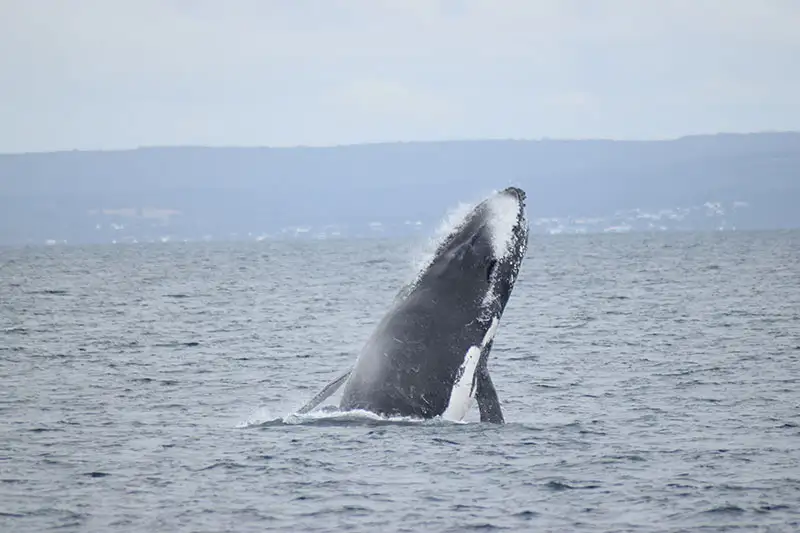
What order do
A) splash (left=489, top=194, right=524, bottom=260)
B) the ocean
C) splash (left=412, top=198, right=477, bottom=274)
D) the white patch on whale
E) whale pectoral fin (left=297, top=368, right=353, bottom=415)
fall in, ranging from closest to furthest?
the ocean
whale pectoral fin (left=297, top=368, right=353, bottom=415)
the white patch on whale
splash (left=489, top=194, right=524, bottom=260)
splash (left=412, top=198, right=477, bottom=274)

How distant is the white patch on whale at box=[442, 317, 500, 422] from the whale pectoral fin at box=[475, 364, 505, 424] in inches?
3.9

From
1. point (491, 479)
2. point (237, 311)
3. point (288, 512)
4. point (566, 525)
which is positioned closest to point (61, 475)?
point (288, 512)

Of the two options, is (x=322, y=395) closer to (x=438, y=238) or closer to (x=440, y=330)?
(x=440, y=330)

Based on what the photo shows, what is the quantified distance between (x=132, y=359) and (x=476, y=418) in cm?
1536

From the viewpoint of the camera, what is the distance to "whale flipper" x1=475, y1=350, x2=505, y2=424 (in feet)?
61.3

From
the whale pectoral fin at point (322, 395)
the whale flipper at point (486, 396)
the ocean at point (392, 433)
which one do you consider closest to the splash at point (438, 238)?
the ocean at point (392, 433)

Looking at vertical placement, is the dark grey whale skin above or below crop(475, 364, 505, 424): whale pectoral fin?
above

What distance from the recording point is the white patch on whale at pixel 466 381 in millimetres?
18547

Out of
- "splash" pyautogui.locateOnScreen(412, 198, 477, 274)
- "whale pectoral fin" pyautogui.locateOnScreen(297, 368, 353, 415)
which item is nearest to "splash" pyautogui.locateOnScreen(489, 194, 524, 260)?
"splash" pyautogui.locateOnScreen(412, 198, 477, 274)

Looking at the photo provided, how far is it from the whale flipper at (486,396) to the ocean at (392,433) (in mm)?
481

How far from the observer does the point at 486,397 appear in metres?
18.9

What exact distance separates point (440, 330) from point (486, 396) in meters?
1.25

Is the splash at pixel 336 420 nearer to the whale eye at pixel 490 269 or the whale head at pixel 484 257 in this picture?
the whale head at pixel 484 257

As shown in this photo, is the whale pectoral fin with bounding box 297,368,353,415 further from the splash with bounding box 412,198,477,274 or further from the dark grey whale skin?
the splash with bounding box 412,198,477,274
